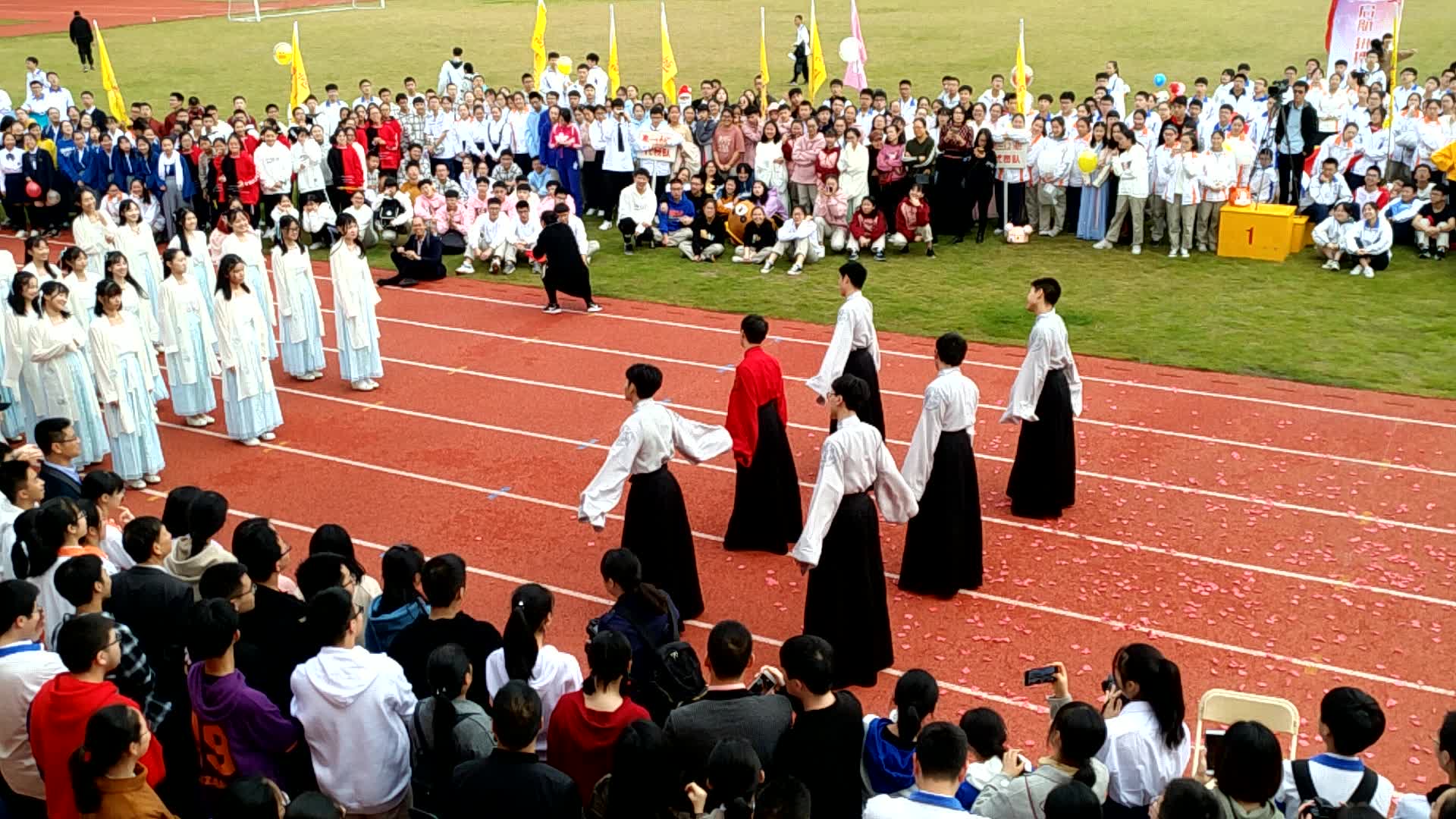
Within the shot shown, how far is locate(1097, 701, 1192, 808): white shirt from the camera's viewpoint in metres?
5.74

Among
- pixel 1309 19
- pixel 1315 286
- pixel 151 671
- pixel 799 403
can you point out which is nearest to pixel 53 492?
pixel 151 671

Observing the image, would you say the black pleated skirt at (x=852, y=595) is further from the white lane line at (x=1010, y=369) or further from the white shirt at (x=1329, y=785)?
the white lane line at (x=1010, y=369)

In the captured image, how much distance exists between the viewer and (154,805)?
5.36 m

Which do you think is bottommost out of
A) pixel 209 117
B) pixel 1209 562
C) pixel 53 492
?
pixel 1209 562

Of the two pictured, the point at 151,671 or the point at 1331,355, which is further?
the point at 1331,355

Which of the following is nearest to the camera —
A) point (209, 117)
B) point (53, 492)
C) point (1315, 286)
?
point (53, 492)

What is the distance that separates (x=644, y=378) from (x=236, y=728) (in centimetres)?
365

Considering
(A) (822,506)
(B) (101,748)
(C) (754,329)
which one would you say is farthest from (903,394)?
(B) (101,748)

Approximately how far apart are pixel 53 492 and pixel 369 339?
5.23 metres

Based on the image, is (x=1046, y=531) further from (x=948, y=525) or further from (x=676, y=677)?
(x=676, y=677)

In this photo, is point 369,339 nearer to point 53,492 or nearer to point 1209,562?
point 53,492

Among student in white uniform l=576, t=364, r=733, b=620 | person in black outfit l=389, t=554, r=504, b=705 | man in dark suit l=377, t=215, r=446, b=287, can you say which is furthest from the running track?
person in black outfit l=389, t=554, r=504, b=705

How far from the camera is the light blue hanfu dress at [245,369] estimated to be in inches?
490

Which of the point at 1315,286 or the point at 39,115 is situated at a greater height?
the point at 39,115
